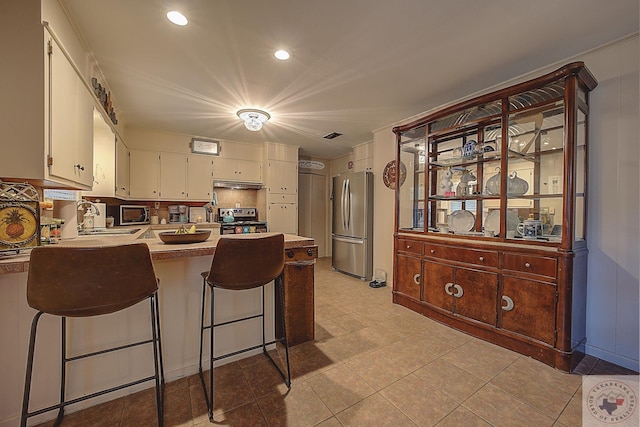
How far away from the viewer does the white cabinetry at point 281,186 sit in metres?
5.03

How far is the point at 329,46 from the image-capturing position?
82.4 inches

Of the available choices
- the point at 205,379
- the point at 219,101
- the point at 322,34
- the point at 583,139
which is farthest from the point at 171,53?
the point at 583,139

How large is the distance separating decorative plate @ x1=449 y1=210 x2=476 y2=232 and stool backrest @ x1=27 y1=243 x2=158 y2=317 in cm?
292

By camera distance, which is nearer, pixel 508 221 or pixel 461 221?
pixel 508 221

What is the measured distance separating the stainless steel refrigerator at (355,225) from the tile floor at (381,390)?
2.04 m

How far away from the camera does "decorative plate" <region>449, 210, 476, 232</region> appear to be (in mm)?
2834

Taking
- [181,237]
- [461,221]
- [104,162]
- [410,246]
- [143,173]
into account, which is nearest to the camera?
[181,237]

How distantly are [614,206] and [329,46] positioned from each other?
2584 mm

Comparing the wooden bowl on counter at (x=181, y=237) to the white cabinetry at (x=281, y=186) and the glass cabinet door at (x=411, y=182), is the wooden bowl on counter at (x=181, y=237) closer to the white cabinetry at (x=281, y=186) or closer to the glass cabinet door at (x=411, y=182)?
the glass cabinet door at (x=411, y=182)

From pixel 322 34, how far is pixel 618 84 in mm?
2332

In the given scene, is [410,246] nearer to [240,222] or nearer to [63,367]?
[63,367]

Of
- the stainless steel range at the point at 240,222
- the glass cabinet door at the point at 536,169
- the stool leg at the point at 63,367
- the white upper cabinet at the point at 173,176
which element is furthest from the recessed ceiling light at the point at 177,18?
the stainless steel range at the point at 240,222

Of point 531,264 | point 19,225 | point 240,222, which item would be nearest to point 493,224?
point 531,264

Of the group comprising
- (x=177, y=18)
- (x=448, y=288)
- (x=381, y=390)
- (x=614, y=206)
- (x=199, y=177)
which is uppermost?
(x=177, y=18)
